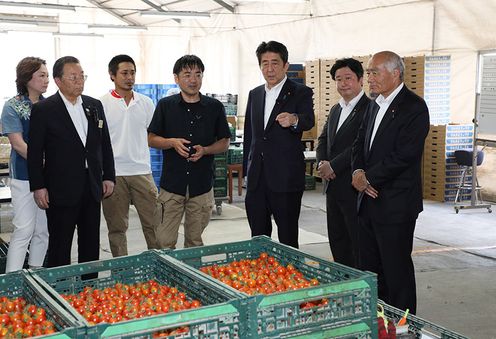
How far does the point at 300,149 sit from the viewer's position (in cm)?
405

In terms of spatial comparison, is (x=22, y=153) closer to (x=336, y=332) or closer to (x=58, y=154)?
(x=58, y=154)

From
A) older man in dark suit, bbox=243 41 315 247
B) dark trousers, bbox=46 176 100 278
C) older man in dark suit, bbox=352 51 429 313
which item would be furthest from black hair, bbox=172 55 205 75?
older man in dark suit, bbox=352 51 429 313

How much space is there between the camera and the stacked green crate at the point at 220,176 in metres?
8.09

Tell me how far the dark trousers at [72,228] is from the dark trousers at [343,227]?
1539mm

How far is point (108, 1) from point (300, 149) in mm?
15112

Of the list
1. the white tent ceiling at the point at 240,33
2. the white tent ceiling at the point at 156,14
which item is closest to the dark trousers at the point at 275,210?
the white tent ceiling at the point at 240,33

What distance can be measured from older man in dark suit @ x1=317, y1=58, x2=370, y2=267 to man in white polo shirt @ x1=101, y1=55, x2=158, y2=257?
1.27m

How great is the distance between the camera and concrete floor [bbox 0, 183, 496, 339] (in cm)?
430

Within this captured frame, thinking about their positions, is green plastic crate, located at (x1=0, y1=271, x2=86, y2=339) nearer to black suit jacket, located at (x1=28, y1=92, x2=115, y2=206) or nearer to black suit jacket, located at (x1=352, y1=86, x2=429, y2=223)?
black suit jacket, located at (x1=28, y1=92, x2=115, y2=206)

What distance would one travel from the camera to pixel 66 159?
3736 mm

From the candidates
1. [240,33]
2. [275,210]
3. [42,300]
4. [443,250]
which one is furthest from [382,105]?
[240,33]

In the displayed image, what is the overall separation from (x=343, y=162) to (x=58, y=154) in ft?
5.76

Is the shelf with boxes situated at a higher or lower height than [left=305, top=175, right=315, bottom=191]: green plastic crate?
higher

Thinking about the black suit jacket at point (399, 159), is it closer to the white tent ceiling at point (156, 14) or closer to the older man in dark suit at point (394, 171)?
the older man in dark suit at point (394, 171)
